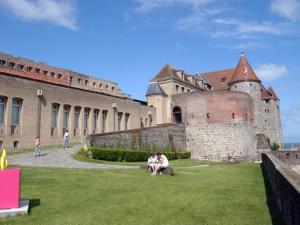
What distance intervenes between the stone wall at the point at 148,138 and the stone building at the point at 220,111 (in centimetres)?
271

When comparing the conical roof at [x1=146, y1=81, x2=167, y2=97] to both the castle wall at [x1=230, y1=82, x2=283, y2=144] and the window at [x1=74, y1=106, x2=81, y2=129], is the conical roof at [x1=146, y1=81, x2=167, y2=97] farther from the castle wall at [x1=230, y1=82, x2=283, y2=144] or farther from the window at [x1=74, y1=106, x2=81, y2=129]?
the window at [x1=74, y1=106, x2=81, y2=129]

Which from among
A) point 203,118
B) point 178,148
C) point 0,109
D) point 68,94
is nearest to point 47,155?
point 0,109

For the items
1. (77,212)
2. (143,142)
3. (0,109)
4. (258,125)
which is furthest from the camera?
(258,125)

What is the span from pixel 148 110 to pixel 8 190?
4217 centimetres

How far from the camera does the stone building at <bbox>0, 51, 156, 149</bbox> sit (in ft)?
97.9

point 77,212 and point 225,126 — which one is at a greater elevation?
point 225,126

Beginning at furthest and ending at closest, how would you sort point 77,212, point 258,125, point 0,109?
point 258,125, point 0,109, point 77,212

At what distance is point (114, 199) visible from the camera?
11.3 m

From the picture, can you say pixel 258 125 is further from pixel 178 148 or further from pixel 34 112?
pixel 34 112

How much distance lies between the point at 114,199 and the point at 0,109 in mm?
21731

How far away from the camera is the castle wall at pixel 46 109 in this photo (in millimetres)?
29625

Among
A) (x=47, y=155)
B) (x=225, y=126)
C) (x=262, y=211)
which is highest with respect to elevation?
(x=225, y=126)

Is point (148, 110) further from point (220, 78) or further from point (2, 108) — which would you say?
point (2, 108)

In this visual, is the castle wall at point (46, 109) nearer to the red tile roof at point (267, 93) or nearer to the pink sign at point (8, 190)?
the pink sign at point (8, 190)
